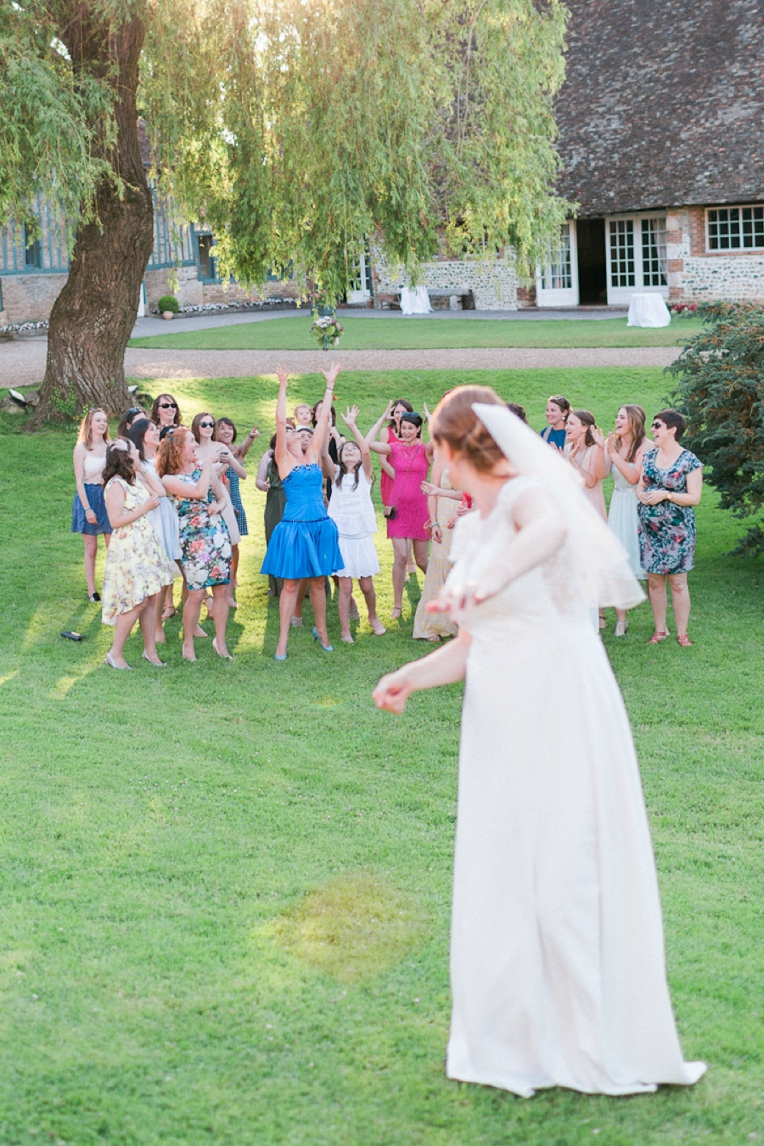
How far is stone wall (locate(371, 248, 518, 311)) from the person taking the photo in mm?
34125

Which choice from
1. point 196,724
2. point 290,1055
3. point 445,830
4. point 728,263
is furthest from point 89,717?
point 728,263

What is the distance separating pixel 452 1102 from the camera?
387 centimetres

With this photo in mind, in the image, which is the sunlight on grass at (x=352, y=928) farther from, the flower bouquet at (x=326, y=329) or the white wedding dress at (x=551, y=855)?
the flower bouquet at (x=326, y=329)

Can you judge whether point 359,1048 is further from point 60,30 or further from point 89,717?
point 60,30

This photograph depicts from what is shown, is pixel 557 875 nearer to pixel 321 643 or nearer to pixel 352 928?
pixel 352 928

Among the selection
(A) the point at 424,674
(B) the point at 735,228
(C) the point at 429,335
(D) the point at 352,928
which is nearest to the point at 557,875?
(A) the point at 424,674

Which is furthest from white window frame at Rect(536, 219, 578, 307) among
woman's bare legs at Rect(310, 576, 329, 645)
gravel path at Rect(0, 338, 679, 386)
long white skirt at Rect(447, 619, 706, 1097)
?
long white skirt at Rect(447, 619, 706, 1097)

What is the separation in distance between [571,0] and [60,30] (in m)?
24.5

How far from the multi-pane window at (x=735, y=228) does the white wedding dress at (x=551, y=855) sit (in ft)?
95.2

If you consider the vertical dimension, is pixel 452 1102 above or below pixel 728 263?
below

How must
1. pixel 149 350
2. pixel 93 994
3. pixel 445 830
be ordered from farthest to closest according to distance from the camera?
1. pixel 149 350
2. pixel 445 830
3. pixel 93 994

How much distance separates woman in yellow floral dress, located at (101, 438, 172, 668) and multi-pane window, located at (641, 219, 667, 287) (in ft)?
84.0

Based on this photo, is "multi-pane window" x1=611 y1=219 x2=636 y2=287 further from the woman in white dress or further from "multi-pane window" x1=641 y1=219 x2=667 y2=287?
the woman in white dress

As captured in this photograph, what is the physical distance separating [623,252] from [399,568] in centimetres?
2470
